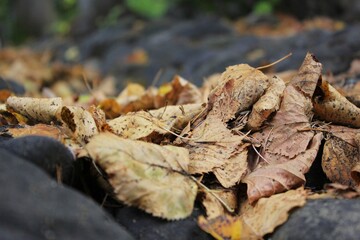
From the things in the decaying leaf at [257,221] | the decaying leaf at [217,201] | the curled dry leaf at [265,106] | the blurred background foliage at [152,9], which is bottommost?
the blurred background foliage at [152,9]

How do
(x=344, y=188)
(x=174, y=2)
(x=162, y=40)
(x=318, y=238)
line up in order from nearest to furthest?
(x=318, y=238), (x=344, y=188), (x=162, y=40), (x=174, y=2)

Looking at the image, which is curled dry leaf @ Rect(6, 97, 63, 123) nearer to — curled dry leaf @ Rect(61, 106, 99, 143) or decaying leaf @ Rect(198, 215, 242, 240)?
curled dry leaf @ Rect(61, 106, 99, 143)

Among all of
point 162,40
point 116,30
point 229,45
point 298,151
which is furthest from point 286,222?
point 116,30

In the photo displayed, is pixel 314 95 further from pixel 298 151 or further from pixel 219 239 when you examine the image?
pixel 219 239

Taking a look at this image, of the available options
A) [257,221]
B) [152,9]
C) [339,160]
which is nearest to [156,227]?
[257,221]

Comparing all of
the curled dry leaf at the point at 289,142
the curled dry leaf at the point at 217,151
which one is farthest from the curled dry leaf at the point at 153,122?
the curled dry leaf at the point at 289,142

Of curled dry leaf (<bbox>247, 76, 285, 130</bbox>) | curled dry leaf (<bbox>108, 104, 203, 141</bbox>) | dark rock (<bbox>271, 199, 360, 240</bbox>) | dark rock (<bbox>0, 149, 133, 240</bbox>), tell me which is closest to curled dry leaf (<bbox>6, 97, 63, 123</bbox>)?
curled dry leaf (<bbox>108, 104, 203, 141</bbox>)

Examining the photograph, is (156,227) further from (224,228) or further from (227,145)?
(227,145)

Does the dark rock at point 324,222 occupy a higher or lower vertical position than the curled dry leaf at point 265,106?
lower

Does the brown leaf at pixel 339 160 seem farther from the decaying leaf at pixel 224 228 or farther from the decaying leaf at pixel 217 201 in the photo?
the decaying leaf at pixel 224 228
